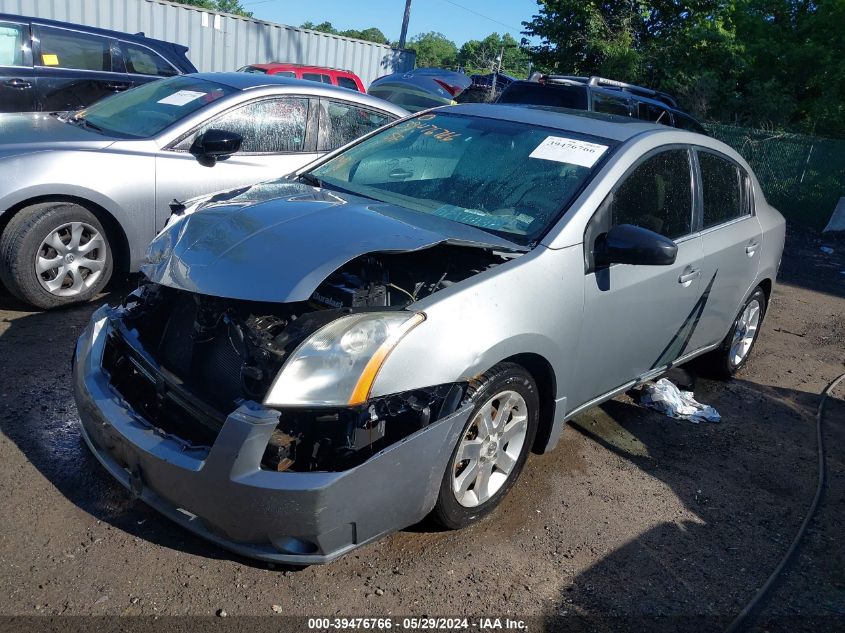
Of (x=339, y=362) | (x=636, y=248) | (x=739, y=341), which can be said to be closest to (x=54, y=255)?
(x=339, y=362)

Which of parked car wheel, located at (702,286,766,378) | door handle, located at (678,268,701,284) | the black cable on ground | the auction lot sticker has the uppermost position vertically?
the auction lot sticker

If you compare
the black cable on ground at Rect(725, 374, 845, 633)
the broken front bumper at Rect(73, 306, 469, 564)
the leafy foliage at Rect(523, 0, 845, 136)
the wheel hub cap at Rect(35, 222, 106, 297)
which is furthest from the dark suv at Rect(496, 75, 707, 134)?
the leafy foliage at Rect(523, 0, 845, 136)

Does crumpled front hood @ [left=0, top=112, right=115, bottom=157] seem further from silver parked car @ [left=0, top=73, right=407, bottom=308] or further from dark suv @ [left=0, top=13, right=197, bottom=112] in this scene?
dark suv @ [left=0, top=13, right=197, bottom=112]

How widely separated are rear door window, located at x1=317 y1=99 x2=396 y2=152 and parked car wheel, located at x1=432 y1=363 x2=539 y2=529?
3.43m

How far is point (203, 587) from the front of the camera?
2771 millimetres

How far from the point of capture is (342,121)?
244 inches

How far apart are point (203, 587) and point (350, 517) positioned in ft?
2.01

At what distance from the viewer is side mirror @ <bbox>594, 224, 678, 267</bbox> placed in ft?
11.1

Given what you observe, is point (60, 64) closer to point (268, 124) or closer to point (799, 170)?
point (268, 124)

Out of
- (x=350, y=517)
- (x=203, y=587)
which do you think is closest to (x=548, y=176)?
(x=350, y=517)

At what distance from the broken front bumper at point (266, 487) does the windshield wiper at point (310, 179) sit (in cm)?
174

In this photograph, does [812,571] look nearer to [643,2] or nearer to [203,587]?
[203,587]

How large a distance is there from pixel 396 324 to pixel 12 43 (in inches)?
286

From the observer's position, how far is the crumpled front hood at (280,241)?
2.87m
